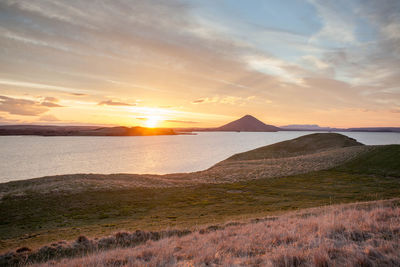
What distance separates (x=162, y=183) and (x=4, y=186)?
95.7 ft

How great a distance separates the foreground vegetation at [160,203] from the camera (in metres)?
20.5

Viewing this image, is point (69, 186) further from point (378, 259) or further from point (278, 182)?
point (378, 259)

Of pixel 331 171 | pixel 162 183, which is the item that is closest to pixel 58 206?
pixel 162 183

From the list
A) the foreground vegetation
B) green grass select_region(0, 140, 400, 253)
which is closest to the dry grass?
the foreground vegetation

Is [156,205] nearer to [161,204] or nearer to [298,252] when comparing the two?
[161,204]

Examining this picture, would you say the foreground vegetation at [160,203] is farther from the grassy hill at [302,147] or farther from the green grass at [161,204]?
the grassy hill at [302,147]

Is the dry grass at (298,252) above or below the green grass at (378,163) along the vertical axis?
above

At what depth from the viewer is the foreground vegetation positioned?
20531 millimetres

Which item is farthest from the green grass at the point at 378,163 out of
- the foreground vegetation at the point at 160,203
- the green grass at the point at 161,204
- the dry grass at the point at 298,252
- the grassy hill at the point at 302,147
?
the dry grass at the point at 298,252

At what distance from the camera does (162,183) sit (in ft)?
151

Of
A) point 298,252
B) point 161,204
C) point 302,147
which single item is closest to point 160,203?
point 161,204

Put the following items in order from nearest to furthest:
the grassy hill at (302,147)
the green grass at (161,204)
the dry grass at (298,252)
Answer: the dry grass at (298,252)
the green grass at (161,204)
the grassy hill at (302,147)

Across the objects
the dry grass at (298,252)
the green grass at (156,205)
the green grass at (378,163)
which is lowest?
the green grass at (156,205)

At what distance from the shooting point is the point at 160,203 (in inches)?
1225
